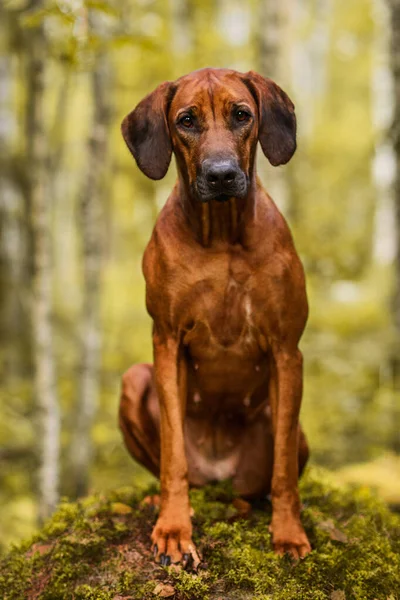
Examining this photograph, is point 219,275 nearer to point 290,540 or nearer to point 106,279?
point 290,540

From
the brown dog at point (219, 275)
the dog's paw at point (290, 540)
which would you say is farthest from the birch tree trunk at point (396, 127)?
the dog's paw at point (290, 540)

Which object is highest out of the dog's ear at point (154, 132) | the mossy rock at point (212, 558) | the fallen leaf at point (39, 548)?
the dog's ear at point (154, 132)

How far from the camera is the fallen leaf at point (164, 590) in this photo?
9.54 feet

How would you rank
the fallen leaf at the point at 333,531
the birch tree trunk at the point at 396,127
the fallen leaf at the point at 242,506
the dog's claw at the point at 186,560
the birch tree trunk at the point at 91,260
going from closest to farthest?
the dog's claw at the point at 186,560
the fallen leaf at the point at 333,531
the fallen leaf at the point at 242,506
the birch tree trunk at the point at 396,127
the birch tree trunk at the point at 91,260

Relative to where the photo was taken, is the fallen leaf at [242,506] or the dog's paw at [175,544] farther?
the fallen leaf at [242,506]

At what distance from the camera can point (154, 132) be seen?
3.15 metres

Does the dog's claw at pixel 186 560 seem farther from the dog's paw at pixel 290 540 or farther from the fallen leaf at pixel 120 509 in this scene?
Answer: the fallen leaf at pixel 120 509

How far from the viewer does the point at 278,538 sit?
10.5ft

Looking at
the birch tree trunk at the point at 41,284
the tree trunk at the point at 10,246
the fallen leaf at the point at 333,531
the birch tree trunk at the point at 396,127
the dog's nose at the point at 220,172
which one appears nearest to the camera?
the dog's nose at the point at 220,172

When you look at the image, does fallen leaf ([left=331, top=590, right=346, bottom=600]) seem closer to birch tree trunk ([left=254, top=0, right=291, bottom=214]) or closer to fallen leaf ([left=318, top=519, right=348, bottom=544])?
fallen leaf ([left=318, top=519, right=348, bottom=544])

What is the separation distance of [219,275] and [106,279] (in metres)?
11.0

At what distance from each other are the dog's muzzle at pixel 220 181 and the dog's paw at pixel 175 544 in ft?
4.91

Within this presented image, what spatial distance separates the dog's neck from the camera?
3158mm

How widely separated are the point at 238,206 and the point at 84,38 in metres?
2.77
